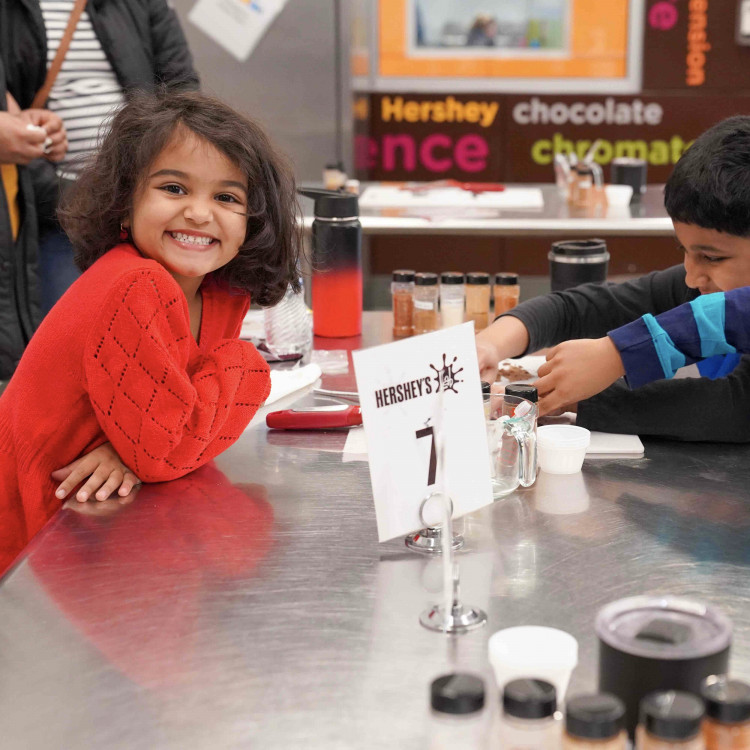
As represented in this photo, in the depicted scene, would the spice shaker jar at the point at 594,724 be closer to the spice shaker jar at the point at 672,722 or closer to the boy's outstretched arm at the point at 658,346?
the spice shaker jar at the point at 672,722

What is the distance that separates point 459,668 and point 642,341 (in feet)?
1.87

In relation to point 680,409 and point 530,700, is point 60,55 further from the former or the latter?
point 530,700

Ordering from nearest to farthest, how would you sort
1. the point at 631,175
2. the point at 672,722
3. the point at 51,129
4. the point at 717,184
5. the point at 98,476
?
the point at 672,722
the point at 98,476
the point at 717,184
the point at 51,129
the point at 631,175

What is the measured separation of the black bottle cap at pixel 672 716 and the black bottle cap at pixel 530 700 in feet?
0.17

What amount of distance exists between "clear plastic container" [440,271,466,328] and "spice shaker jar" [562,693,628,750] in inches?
51.1

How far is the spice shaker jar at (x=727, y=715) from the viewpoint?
520 mm

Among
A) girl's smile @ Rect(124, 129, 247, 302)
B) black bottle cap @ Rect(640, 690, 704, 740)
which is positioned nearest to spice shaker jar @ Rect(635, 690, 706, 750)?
black bottle cap @ Rect(640, 690, 704, 740)

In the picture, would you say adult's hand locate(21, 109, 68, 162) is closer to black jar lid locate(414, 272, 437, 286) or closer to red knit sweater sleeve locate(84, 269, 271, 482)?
black jar lid locate(414, 272, 437, 286)

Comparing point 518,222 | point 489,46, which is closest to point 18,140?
point 518,222

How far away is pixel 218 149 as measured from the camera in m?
1.29

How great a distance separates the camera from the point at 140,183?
129 centimetres

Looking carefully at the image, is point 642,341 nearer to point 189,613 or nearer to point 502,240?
point 189,613

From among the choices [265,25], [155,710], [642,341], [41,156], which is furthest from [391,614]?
[265,25]

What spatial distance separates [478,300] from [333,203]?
12.8 inches
